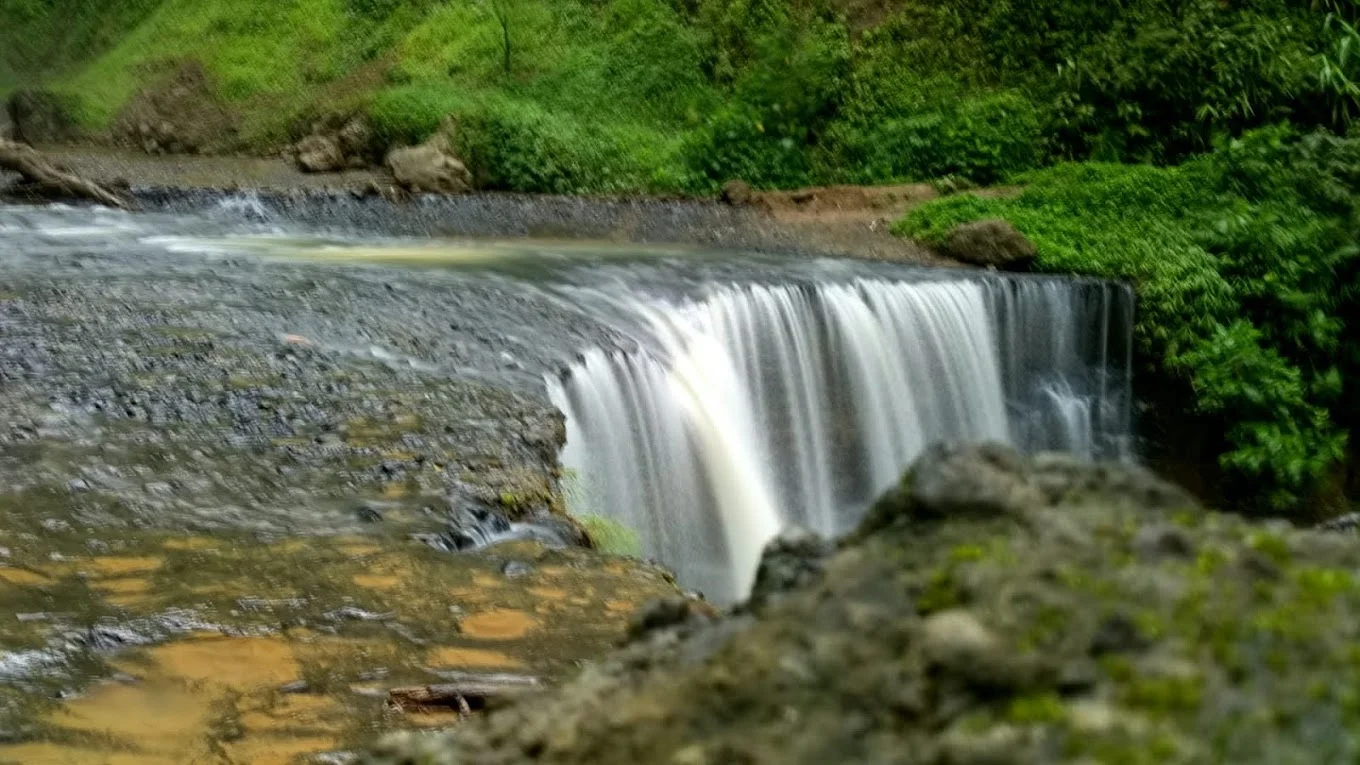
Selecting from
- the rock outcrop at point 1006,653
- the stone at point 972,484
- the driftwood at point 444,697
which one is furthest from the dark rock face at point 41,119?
the stone at point 972,484

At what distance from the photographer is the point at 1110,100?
16.3m

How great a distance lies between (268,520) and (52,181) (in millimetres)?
11395

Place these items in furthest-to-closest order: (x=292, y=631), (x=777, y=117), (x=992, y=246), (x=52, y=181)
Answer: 1. (x=777, y=117)
2. (x=52, y=181)
3. (x=992, y=246)
4. (x=292, y=631)

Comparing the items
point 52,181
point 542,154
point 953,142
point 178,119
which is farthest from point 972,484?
point 178,119

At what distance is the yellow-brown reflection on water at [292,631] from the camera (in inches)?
115

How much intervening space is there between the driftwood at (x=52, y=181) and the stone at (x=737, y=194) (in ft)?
24.1

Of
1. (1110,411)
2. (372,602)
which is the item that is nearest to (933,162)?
(1110,411)

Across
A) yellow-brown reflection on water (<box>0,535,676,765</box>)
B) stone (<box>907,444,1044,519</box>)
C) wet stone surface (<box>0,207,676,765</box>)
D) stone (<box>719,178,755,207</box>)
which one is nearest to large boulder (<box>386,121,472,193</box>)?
stone (<box>719,178,755,207</box>)

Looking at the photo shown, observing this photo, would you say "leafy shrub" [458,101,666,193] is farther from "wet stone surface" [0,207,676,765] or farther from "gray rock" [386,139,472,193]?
"wet stone surface" [0,207,676,765]

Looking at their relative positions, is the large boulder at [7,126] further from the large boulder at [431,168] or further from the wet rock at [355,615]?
the wet rock at [355,615]

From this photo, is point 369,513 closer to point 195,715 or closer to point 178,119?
point 195,715

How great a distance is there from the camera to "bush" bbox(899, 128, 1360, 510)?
10.9 meters

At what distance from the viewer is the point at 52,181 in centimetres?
1402

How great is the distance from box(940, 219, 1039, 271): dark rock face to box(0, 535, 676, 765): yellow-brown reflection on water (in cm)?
932
